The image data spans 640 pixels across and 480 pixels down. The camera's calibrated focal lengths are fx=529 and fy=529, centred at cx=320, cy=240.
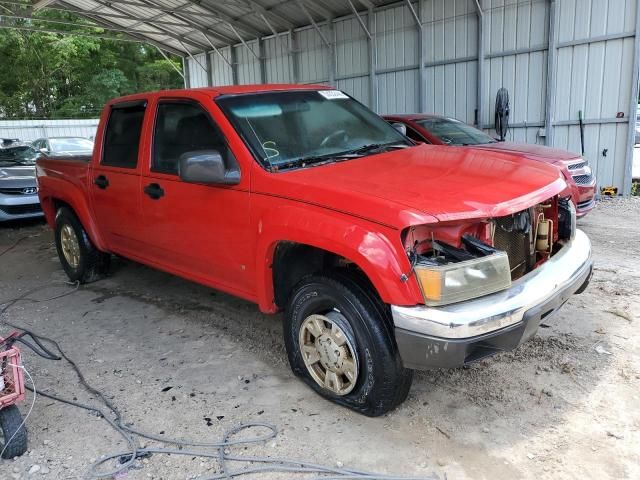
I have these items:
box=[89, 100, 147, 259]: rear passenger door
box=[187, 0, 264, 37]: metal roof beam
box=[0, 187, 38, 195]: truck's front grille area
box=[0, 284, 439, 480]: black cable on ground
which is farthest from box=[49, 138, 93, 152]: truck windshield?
box=[0, 284, 439, 480]: black cable on ground

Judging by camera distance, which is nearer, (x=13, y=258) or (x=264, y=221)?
(x=264, y=221)

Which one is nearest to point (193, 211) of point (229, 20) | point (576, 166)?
point (576, 166)

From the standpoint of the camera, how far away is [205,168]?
3.27 m

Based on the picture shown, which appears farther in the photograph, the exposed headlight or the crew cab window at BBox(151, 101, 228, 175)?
the crew cab window at BBox(151, 101, 228, 175)

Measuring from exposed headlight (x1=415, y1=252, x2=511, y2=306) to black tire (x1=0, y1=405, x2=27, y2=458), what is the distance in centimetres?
224

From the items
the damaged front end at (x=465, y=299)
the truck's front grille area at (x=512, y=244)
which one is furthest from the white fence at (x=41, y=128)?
the damaged front end at (x=465, y=299)

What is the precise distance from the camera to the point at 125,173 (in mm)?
4453

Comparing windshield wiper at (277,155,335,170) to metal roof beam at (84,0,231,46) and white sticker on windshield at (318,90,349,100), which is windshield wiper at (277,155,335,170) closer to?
white sticker on windshield at (318,90,349,100)

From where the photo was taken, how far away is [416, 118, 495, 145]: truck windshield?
7.96m

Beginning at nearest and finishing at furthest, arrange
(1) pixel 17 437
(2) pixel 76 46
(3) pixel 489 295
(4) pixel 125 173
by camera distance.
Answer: (3) pixel 489 295, (1) pixel 17 437, (4) pixel 125 173, (2) pixel 76 46

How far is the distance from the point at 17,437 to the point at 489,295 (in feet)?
8.38

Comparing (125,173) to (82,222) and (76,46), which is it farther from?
(76,46)

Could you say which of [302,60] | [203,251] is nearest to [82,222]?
[203,251]

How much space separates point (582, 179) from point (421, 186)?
508 cm
